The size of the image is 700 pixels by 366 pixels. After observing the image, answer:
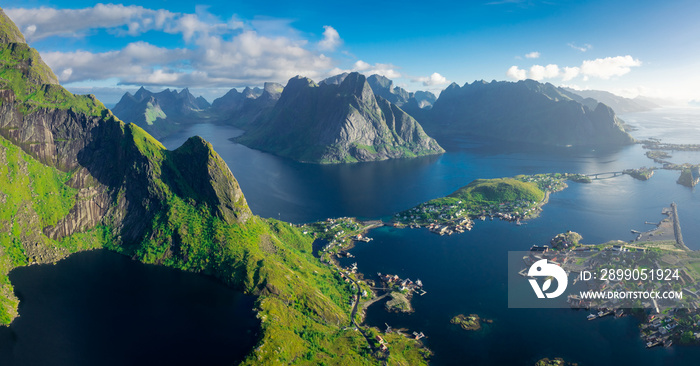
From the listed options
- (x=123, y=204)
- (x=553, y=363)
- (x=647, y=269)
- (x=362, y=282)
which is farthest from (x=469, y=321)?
(x=123, y=204)

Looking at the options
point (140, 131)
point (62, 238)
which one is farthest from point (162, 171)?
point (62, 238)

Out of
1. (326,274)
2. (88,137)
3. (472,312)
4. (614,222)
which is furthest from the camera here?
(614,222)

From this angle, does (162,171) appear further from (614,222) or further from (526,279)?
(614,222)

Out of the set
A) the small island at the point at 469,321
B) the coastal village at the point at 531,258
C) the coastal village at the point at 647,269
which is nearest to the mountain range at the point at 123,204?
the coastal village at the point at 531,258

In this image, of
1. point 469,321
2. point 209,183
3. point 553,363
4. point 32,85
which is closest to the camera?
point 553,363

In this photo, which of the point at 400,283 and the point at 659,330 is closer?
the point at 659,330

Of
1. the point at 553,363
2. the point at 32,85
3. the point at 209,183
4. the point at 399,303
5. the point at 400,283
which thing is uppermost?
the point at 32,85

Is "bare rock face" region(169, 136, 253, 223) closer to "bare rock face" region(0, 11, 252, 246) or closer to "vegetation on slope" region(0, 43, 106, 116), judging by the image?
"bare rock face" region(0, 11, 252, 246)

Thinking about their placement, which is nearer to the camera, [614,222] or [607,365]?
[607,365]

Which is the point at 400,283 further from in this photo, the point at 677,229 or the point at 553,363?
the point at 677,229
